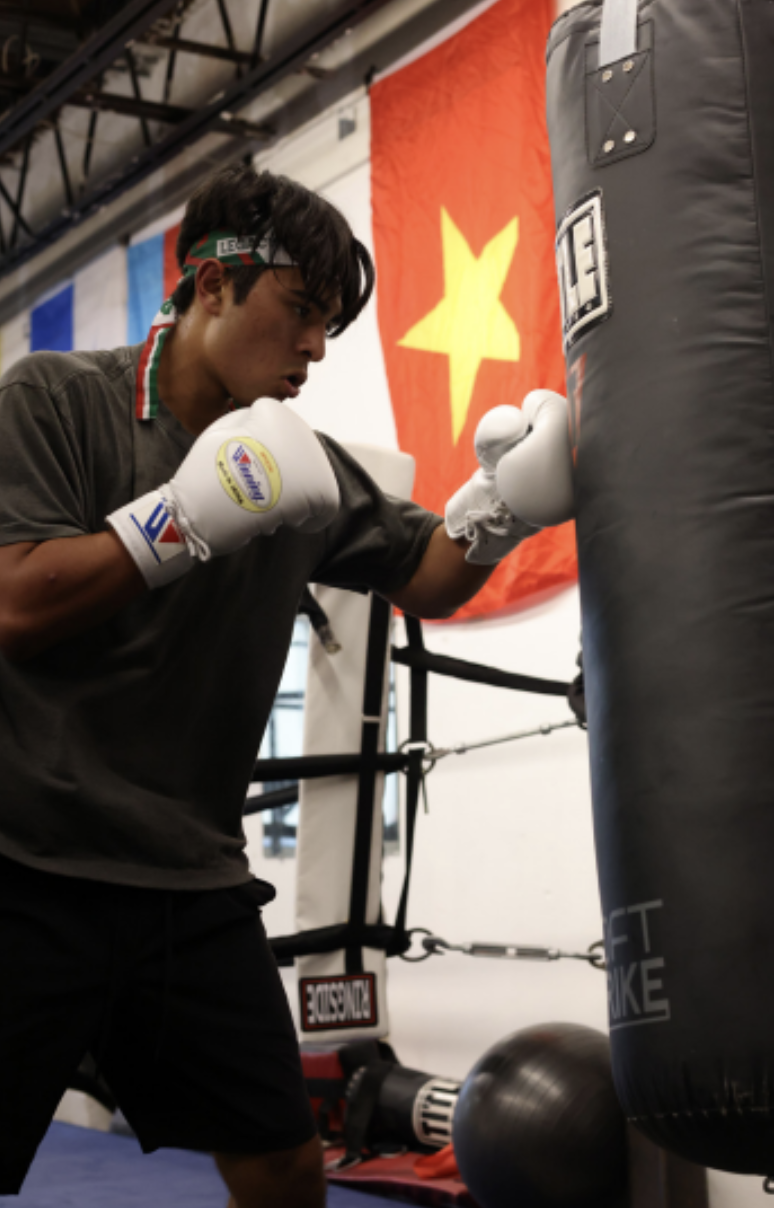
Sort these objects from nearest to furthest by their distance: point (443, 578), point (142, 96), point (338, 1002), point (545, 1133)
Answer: point (443, 578), point (545, 1133), point (338, 1002), point (142, 96)

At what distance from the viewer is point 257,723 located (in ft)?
5.12

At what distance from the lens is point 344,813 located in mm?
2715

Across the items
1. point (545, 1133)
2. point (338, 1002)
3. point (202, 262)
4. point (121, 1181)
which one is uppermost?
point (202, 262)

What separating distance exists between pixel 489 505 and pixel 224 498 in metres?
0.40

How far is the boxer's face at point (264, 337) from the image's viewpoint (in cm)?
155

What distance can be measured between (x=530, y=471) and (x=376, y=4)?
136 inches

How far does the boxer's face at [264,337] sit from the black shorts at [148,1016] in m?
0.62

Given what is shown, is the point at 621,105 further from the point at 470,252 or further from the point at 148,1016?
the point at 470,252

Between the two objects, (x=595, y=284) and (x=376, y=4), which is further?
(x=376, y=4)

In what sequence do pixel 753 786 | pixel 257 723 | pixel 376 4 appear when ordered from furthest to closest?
pixel 376 4 → pixel 257 723 → pixel 753 786

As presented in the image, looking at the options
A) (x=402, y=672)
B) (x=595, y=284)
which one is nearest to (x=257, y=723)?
(x=595, y=284)

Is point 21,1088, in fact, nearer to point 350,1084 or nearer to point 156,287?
point 350,1084

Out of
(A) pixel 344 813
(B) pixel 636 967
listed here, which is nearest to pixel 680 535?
(B) pixel 636 967

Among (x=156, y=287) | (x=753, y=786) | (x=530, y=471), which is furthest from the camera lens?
(x=156, y=287)
